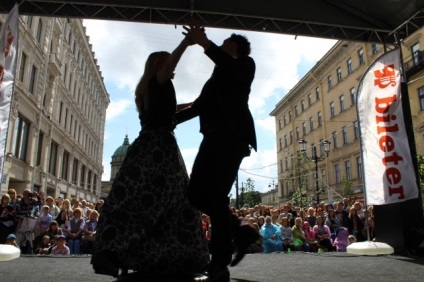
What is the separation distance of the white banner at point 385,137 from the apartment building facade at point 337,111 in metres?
19.3

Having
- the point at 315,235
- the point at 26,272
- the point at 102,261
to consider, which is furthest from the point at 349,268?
the point at 315,235

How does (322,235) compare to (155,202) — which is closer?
(155,202)

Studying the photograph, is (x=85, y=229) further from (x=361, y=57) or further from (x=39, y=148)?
(x=361, y=57)

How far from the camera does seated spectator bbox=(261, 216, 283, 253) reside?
984 cm

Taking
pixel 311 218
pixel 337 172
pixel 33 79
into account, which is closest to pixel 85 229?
pixel 311 218

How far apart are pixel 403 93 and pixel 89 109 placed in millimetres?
41171

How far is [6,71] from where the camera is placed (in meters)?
5.53

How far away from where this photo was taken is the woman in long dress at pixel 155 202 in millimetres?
2721

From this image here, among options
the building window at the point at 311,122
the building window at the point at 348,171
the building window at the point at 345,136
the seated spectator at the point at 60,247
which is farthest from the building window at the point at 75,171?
the seated spectator at the point at 60,247

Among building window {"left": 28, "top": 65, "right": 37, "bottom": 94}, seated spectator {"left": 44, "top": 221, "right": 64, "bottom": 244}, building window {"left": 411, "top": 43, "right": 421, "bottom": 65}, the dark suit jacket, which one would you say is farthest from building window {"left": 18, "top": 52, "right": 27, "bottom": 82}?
building window {"left": 411, "top": 43, "right": 421, "bottom": 65}

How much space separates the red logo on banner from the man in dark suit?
13.7 feet

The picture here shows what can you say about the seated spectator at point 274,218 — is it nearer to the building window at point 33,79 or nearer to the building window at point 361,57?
the building window at point 33,79

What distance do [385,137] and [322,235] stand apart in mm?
5335

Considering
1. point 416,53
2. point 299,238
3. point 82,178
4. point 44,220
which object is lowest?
point 299,238
